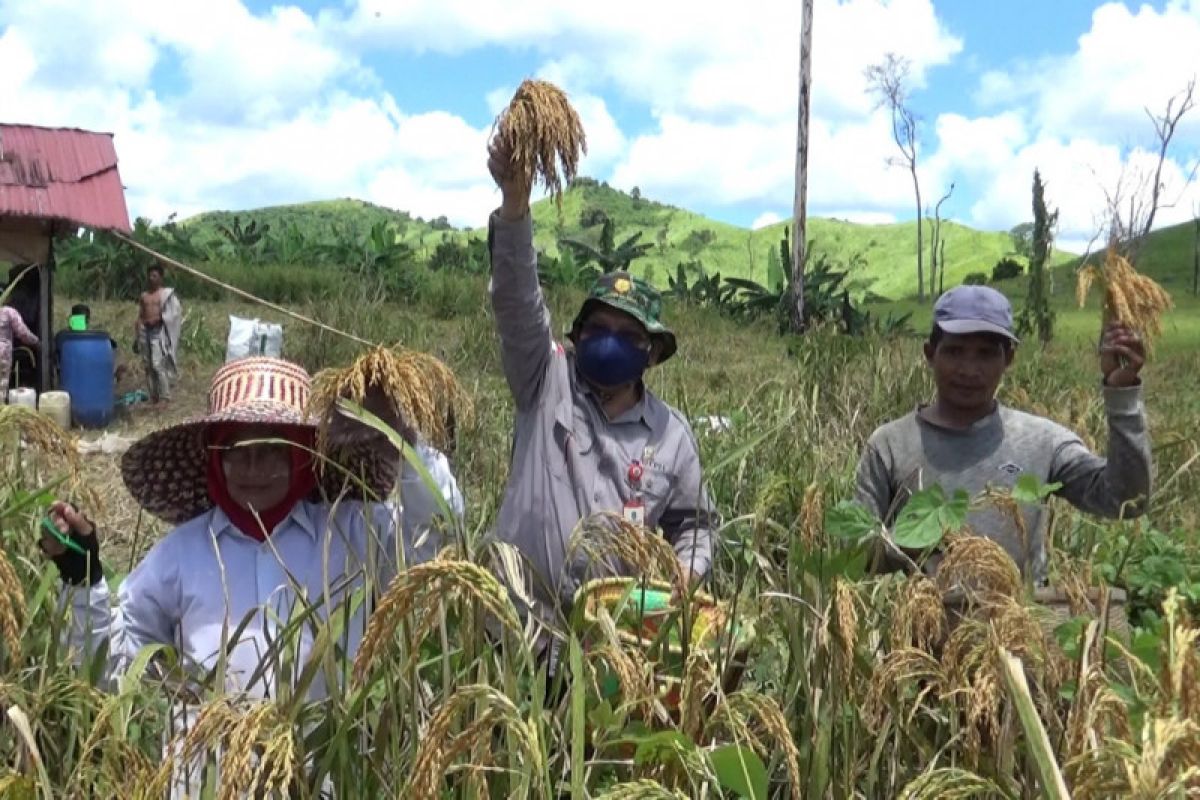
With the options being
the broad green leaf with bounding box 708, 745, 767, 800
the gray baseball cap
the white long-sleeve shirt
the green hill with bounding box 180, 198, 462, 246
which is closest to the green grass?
the broad green leaf with bounding box 708, 745, 767, 800

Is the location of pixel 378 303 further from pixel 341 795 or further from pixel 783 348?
pixel 341 795

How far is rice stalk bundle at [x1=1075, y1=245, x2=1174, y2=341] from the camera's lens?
1418mm

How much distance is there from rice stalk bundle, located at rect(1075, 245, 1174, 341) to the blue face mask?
35.7 inches

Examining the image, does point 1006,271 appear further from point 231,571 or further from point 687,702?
point 687,702

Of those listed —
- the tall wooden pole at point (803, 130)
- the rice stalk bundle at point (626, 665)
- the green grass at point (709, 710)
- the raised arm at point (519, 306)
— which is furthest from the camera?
the tall wooden pole at point (803, 130)

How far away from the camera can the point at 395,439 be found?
0.99 meters

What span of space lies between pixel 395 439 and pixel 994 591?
516 mm

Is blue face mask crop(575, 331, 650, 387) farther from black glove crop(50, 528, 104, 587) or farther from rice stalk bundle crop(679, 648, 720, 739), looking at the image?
rice stalk bundle crop(679, 648, 720, 739)

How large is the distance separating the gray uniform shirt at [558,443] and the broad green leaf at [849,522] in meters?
0.81

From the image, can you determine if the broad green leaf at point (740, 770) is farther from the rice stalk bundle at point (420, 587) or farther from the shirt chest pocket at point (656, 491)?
the shirt chest pocket at point (656, 491)

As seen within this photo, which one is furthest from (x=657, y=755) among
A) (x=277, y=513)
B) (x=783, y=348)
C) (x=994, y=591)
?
(x=783, y=348)

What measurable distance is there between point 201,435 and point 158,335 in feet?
27.9

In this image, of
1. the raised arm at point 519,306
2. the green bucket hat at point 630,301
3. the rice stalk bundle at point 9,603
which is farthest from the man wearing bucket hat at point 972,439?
the rice stalk bundle at point 9,603

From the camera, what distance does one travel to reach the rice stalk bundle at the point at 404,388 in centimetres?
99
